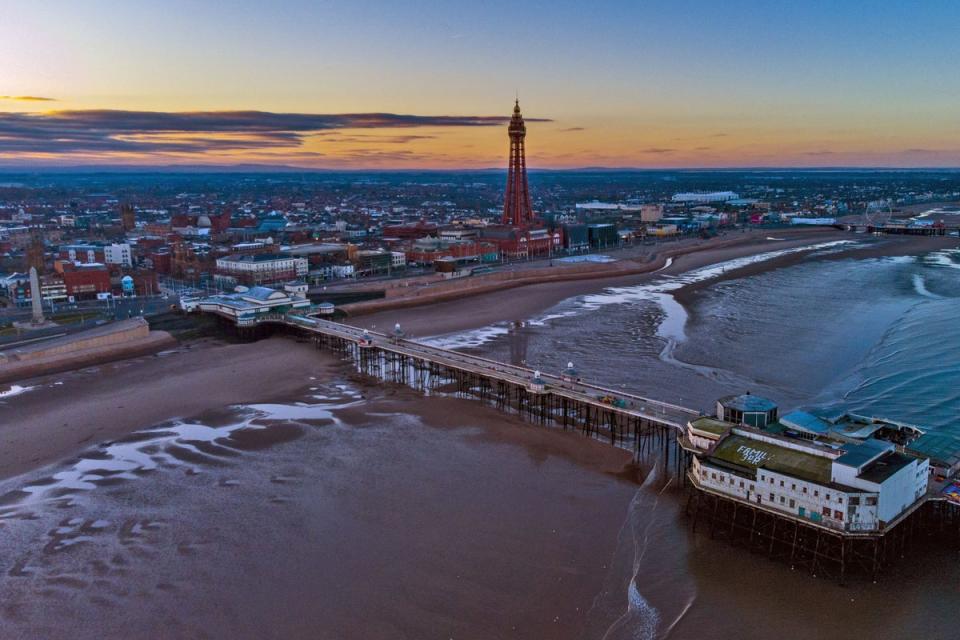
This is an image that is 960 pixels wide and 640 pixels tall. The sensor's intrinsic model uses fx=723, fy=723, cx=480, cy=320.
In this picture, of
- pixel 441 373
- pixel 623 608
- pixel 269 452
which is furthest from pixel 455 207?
pixel 623 608

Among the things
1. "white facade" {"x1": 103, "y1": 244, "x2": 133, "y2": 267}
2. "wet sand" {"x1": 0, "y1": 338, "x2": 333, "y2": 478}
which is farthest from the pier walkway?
"white facade" {"x1": 103, "y1": 244, "x2": 133, "y2": 267}

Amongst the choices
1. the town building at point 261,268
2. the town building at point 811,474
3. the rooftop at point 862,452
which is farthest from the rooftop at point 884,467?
the town building at point 261,268

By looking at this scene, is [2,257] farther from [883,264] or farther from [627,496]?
[883,264]

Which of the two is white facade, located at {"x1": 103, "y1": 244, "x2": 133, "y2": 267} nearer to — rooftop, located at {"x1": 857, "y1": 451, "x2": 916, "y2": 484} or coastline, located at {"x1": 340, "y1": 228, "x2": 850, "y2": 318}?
coastline, located at {"x1": 340, "y1": 228, "x2": 850, "y2": 318}

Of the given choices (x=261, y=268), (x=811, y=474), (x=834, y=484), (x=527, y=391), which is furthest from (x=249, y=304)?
(x=834, y=484)

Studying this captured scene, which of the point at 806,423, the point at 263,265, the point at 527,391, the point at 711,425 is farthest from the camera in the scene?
the point at 263,265

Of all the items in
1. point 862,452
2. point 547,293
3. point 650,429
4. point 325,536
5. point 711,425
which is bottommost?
point 547,293

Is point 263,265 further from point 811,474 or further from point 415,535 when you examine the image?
point 811,474
